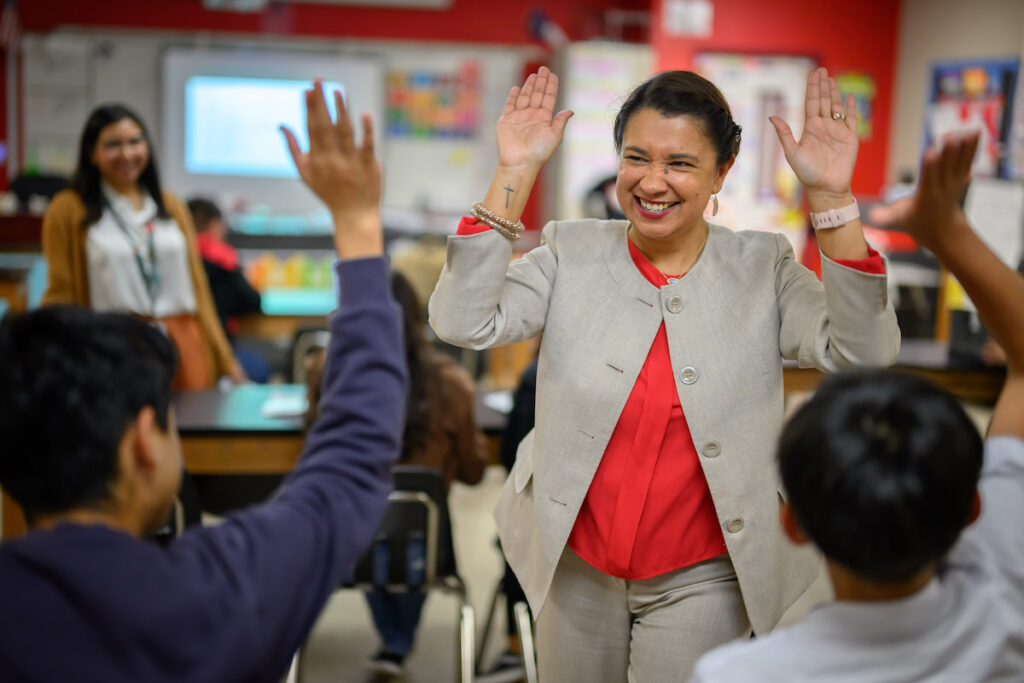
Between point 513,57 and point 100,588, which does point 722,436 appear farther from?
point 513,57

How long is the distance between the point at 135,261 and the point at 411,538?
155 centimetres

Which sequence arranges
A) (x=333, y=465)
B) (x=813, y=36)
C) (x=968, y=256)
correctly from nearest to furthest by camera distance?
(x=333, y=465)
(x=968, y=256)
(x=813, y=36)

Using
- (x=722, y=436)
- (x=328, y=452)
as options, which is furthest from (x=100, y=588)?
(x=722, y=436)

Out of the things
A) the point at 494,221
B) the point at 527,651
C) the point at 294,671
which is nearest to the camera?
the point at 494,221

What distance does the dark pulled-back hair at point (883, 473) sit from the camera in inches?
35.5

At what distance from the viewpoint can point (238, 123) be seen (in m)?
8.68

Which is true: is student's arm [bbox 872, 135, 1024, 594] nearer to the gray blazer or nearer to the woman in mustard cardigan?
the gray blazer

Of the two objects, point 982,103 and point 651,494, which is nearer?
point 651,494

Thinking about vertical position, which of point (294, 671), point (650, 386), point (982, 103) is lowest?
point (294, 671)

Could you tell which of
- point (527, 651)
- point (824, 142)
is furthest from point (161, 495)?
point (527, 651)

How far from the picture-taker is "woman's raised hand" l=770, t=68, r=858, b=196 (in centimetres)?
146

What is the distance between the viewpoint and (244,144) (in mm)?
8703

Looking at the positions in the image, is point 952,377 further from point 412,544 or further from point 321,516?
point 321,516

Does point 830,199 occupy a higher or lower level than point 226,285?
higher
